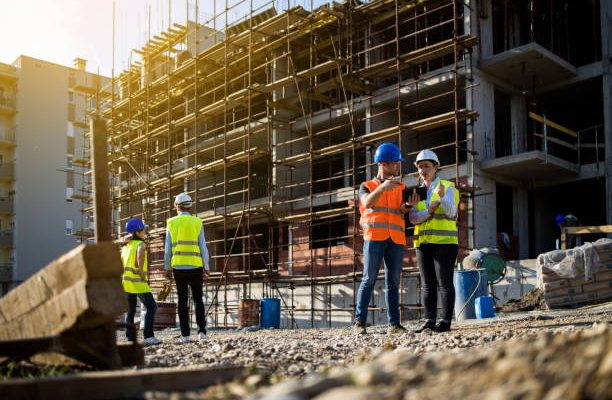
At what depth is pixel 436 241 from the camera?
707 cm

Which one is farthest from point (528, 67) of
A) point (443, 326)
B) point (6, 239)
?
point (6, 239)

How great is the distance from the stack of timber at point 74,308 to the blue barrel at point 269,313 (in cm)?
1142

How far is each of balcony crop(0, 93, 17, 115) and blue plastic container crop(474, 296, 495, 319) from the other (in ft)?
151

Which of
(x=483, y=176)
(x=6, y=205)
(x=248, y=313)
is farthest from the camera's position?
(x=6, y=205)

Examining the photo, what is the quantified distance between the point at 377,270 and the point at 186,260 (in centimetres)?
244

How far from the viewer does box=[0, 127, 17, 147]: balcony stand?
49.2m

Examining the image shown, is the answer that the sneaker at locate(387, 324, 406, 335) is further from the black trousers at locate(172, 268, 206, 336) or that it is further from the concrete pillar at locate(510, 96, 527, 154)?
the concrete pillar at locate(510, 96, 527, 154)

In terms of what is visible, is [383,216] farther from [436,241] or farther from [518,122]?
[518,122]

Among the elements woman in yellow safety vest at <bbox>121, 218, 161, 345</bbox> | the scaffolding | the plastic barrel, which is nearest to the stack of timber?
woman in yellow safety vest at <bbox>121, 218, 161, 345</bbox>

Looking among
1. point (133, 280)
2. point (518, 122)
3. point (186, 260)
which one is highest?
point (518, 122)

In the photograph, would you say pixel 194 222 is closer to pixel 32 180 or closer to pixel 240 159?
pixel 240 159

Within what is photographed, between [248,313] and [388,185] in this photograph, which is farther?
[248,313]

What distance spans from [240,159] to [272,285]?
188 inches

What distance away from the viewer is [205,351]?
6.22m
